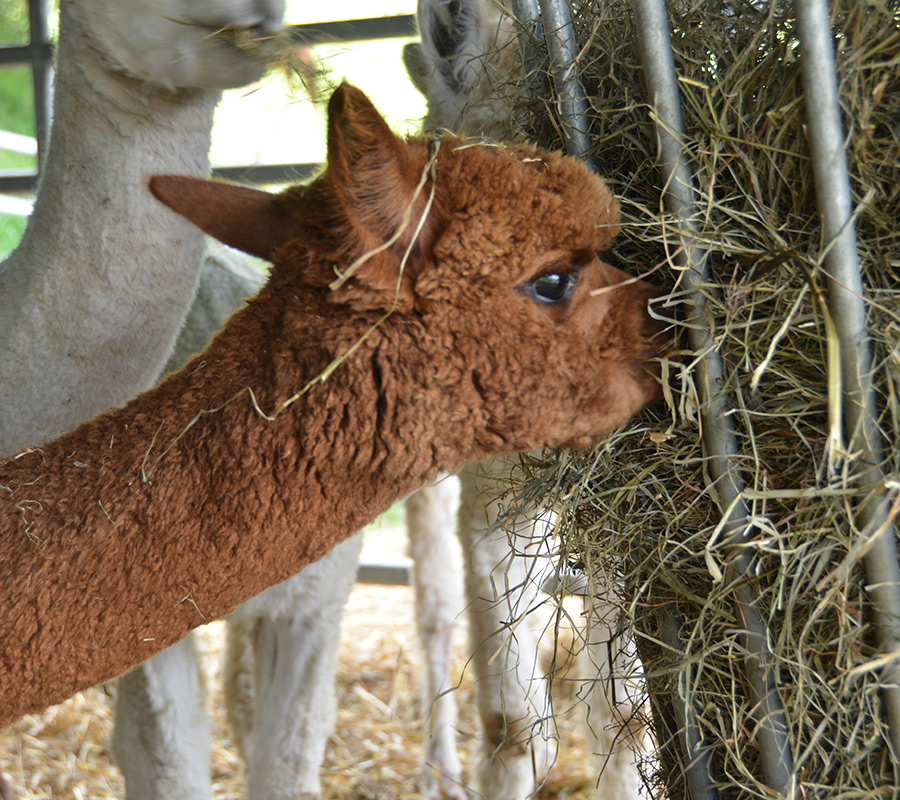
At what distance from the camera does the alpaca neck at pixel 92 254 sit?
1857 millimetres

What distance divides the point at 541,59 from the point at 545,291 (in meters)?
0.55

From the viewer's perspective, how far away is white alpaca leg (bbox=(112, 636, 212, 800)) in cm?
237

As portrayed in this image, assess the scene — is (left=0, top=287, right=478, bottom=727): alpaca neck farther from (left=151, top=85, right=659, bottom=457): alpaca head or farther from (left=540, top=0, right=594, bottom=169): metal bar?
(left=540, top=0, right=594, bottom=169): metal bar

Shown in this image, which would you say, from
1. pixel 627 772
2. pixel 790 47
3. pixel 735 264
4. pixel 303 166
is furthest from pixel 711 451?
pixel 303 166

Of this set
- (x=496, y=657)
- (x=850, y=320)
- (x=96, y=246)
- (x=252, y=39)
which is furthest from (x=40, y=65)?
(x=850, y=320)

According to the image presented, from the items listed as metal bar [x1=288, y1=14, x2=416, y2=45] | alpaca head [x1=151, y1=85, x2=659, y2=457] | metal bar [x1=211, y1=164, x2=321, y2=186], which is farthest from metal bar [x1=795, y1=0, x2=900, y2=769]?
metal bar [x1=211, y1=164, x2=321, y2=186]

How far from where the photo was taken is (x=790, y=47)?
127 cm

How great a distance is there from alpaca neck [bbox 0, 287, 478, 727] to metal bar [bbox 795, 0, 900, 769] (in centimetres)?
54

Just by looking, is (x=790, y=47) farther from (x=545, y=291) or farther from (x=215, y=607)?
(x=215, y=607)

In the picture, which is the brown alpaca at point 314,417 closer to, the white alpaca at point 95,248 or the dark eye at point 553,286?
the dark eye at point 553,286

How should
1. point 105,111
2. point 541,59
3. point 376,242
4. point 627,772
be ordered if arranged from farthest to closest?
point 627,772 < point 105,111 < point 541,59 < point 376,242

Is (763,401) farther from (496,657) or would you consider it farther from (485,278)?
(496,657)

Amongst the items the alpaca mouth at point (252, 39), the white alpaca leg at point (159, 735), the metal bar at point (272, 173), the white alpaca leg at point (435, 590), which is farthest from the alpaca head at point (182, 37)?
the white alpaca leg at point (435, 590)

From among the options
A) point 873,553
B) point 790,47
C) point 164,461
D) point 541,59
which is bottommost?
point 873,553
